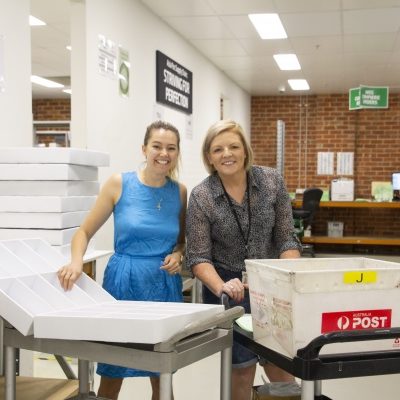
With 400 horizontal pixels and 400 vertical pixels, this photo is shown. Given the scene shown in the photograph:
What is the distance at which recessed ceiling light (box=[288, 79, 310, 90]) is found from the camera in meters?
9.29

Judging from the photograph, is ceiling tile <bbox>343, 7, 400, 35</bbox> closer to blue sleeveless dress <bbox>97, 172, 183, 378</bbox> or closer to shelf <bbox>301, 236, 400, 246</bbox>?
blue sleeveless dress <bbox>97, 172, 183, 378</bbox>

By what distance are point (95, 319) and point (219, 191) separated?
847 mm

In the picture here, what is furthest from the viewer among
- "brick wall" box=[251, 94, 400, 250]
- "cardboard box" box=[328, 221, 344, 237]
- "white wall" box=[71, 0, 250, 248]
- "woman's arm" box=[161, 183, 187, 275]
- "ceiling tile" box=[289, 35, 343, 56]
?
"brick wall" box=[251, 94, 400, 250]

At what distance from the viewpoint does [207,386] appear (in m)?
3.78

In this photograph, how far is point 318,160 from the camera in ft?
34.8

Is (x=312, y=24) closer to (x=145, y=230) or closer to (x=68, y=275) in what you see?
(x=145, y=230)

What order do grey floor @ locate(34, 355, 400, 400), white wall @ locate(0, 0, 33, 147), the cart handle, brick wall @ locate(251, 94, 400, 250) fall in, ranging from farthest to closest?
brick wall @ locate(251, 94, 400, 250), grey floor @ locate(34, 355, 400, 400), white wall @ locate(0, 0, 33, 147), the cart handle

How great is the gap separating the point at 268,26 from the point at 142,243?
13.9 ft

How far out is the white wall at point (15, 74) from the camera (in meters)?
3.18

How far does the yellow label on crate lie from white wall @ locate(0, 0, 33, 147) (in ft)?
7.42

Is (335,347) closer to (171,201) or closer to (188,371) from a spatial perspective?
(171,201)

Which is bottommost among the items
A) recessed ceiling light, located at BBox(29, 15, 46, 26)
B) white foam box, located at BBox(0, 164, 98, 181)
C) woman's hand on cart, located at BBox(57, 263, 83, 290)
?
woman's hand on cart, located at BBox(57, 263, 83, 290)

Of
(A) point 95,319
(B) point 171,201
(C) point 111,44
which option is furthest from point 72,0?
(A) point 95,319

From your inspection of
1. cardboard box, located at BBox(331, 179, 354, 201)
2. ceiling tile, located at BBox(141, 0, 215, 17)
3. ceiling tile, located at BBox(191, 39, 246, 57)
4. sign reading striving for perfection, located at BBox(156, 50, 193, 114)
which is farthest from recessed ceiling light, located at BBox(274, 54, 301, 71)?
cardboard box, located at BBox(331, 179, 354, 201)
